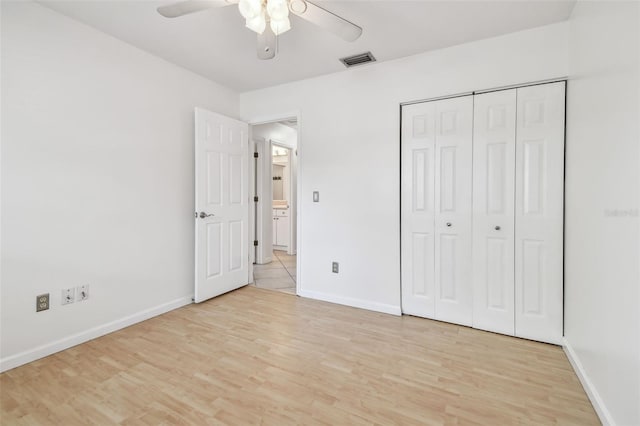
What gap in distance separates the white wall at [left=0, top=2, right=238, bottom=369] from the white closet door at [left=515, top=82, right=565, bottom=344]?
3.09 m

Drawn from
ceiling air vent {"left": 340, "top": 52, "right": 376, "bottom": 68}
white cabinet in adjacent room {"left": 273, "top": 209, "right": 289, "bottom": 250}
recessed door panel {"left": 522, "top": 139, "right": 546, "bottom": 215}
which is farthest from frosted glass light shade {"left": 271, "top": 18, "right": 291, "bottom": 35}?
white cabinet in adjacent room {"left": 273, "top": 209, "right": 289, "bottom": 250}

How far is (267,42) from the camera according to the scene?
179cm

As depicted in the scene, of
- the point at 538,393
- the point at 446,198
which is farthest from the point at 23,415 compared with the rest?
the point at 446,198

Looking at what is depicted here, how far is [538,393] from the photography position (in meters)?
1.70

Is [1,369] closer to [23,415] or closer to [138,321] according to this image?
[23,415]

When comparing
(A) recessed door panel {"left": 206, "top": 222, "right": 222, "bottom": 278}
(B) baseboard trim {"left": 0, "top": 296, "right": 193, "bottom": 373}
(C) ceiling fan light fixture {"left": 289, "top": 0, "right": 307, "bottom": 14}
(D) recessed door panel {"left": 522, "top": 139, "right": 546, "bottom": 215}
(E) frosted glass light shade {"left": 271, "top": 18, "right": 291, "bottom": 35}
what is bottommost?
(B) baseboard trim {"left": 0, "top": 296, "right": 193, "bottom": 373}

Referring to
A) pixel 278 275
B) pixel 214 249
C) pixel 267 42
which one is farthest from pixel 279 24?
pixel 278 275

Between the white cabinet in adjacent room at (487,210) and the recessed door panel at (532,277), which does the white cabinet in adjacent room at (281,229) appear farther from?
the recessed door panel at (532,277)

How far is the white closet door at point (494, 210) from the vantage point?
7.80ft

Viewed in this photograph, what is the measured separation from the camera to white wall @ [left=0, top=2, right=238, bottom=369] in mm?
1945

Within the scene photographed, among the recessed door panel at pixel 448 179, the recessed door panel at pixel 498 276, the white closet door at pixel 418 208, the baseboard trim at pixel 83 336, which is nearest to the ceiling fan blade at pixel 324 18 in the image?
the white closet door at pixel 418 208

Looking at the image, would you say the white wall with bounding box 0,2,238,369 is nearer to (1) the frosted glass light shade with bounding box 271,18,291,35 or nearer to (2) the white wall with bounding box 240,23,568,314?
(2) the white wall with bounding box 240,23,568,314

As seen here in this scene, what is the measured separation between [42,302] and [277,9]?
2.45 metres

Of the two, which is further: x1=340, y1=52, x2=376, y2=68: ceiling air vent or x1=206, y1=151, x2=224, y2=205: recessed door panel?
x1=206, y1=151, x2=224, y2=205: recessed door panel
